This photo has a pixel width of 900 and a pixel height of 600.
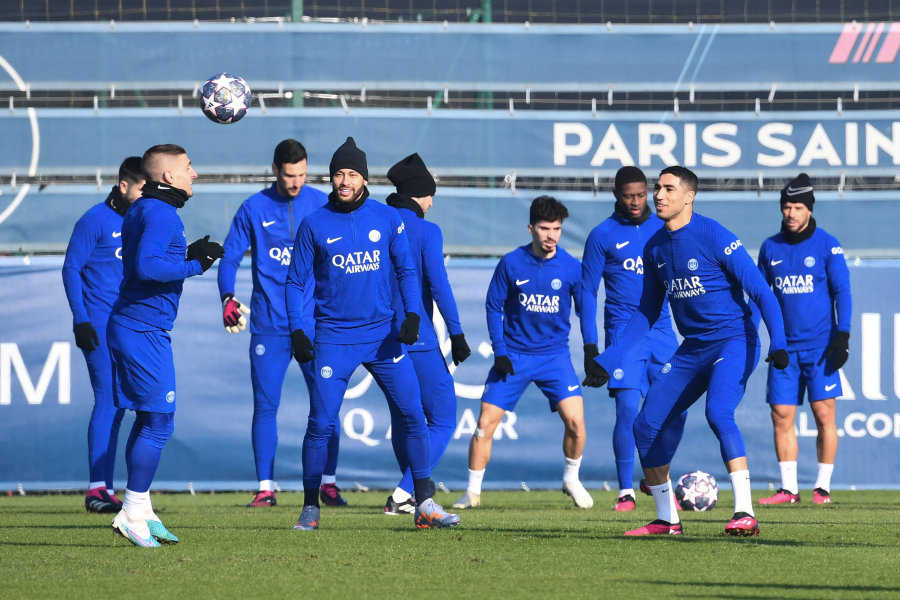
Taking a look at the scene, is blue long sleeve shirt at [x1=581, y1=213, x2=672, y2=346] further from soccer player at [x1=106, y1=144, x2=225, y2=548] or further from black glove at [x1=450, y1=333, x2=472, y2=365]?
soccer player at [x1=106, y1=144, x2=225, y2=548]

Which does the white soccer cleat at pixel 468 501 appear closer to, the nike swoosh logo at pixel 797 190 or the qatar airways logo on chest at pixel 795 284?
the qatar airways logo on chest at pixel 795 284

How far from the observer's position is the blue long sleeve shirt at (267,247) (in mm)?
10477

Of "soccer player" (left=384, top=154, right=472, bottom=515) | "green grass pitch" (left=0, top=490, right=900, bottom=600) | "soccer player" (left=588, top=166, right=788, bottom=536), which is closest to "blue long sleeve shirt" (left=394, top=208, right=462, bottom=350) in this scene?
"soccer player" (left=384, top=154, right=472, bottom=515)

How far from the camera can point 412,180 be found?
956 cm

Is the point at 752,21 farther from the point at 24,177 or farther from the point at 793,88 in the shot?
the point at 24,177

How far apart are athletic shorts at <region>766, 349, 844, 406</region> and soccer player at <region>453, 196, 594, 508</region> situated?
5.50ft

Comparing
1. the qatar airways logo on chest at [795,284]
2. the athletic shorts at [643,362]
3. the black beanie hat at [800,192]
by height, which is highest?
the black beanie hat at [800,192]

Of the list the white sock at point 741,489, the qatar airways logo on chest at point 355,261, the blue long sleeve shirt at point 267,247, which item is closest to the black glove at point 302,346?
the qatar airways logo on chest at point 355,261

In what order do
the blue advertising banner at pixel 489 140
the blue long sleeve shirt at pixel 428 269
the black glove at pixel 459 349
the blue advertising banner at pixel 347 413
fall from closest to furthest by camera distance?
the black glove at pixel 459 349
the blue long sleeve shirt at pixel 428 269
the blue advertising banner at pixel 347 413
the blue advertising banner at pixel 489 140

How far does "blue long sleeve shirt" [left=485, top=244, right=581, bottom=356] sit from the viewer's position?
10.9 metres

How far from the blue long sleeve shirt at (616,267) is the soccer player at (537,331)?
0.53 feet

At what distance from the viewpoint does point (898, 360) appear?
12.4 m

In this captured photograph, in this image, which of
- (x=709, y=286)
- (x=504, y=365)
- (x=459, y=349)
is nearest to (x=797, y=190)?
(x=504, y=365)

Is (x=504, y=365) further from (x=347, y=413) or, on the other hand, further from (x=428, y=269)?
(x=347, y=413)
